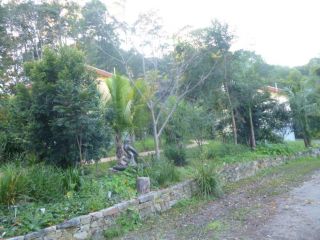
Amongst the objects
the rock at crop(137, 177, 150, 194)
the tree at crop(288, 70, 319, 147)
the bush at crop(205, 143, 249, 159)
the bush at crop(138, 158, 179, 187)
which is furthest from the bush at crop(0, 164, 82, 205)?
the tree at crop(288, 70, 319, 147)

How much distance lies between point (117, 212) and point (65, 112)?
243 centimetres

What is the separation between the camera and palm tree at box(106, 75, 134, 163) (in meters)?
10.3

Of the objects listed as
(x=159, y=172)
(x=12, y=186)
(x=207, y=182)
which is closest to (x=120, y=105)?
(x=159, y=172)

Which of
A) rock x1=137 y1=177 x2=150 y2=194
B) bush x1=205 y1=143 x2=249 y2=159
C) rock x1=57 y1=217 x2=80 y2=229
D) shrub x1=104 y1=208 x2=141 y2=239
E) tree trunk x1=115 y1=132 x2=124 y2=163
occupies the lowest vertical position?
shrub x1=104 y1=208 x2=141 y2=239

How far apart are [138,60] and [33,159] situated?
703 cm

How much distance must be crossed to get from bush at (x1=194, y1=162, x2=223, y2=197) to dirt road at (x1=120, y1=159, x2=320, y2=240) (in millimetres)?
317

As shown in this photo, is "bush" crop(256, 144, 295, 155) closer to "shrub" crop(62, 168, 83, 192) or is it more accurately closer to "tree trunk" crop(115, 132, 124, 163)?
"tree trunk" crop(115, 132, 124, 163)

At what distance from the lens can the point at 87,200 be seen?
21.3 ft

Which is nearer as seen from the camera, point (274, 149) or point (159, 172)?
point (159, 172)

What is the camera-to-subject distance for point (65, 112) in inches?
291

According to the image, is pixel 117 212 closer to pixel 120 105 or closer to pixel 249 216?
pixel 249 216

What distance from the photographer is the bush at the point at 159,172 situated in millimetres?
8719

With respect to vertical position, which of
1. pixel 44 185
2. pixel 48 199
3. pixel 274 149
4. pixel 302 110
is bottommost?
pixel 274 149

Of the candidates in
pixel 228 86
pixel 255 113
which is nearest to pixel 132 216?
pixel 228 86
